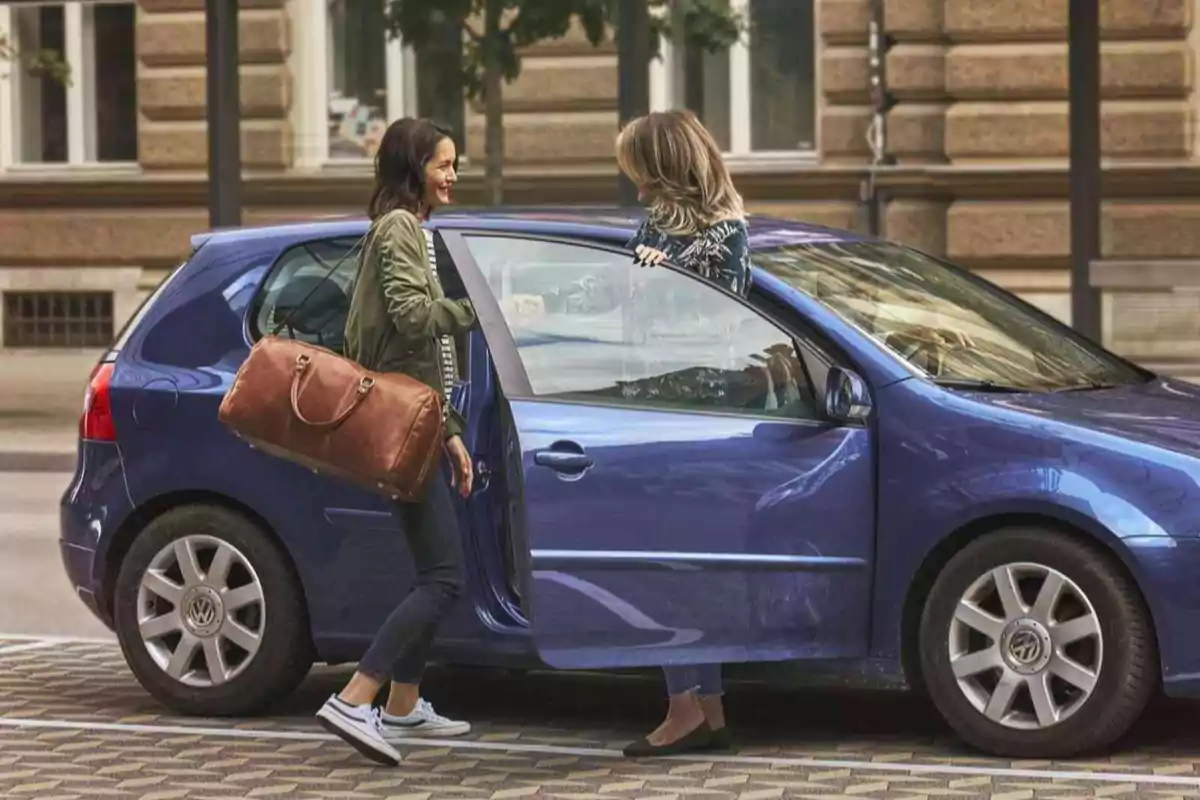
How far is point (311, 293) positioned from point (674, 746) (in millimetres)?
1681

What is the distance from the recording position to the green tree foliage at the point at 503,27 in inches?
667

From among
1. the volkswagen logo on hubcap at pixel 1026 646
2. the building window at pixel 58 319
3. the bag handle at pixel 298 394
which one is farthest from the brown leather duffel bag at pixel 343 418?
the building window at pixel 58 319

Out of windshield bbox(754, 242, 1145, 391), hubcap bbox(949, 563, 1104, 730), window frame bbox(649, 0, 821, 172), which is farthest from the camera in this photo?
window frame bbox(649, 0, 821, 172)

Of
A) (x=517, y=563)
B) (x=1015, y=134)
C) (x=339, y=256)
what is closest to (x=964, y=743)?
(x=517, y=563)

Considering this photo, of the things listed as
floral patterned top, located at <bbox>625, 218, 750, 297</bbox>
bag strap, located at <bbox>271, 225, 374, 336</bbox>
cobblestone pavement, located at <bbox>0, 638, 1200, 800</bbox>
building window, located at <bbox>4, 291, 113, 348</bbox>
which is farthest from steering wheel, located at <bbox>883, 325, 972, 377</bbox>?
building window, located at <bbox>4, 291, 113, 348</bbox>

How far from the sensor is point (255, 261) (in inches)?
293

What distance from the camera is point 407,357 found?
6414 mm

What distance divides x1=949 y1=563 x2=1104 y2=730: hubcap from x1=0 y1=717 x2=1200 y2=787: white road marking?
16 cm

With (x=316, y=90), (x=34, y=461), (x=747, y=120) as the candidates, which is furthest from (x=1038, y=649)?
(x=316, y=90)

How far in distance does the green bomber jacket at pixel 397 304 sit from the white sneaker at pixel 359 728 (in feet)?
2.37

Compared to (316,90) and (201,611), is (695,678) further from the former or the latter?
(316,90)

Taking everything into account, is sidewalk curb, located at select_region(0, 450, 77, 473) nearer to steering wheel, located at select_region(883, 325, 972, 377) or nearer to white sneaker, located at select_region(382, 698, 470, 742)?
white sneaker, located at select_region(382, 698, 470, 742)

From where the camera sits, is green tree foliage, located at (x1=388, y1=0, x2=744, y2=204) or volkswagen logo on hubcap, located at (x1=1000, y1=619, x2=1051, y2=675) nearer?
volkswagen logo on hubcap, located at (x1=1000, y1=619, x2=1051, y2=675)

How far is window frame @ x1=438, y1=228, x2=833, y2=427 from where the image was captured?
255 inches
